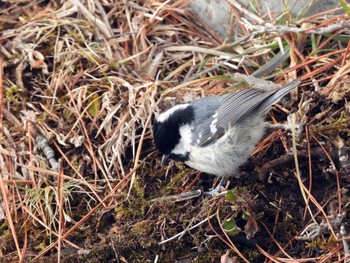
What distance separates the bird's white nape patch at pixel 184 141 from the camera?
3541mm

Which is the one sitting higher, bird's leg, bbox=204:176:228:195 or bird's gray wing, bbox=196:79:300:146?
bird's gray wing, bbox=196:79:300:146

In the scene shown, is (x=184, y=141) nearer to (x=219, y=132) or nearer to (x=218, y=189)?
(x=219, y=132)

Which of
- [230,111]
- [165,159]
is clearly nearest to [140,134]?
[165,159]

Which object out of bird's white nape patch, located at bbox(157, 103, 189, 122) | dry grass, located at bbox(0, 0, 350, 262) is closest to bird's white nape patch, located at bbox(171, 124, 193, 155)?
bird's white nape patch, located at bbox(157, 103, 189, 122)

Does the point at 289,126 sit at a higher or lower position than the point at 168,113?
lower

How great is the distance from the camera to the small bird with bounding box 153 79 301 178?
3.48 m

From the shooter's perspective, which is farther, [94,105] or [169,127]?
→ [94,105]

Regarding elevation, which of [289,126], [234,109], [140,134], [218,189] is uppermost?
[234,109]

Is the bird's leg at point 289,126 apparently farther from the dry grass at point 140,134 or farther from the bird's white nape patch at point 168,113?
the bird's white nape patch at point 168,113

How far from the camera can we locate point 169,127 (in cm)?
355

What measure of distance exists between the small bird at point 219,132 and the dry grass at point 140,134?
0.17 metres

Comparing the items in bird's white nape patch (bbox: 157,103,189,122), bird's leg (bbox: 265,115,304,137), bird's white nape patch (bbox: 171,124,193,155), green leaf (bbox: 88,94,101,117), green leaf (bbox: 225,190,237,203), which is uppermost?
green leaf (bbox: 88,94,101,117)

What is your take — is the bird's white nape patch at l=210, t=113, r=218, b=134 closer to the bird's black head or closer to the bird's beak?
the bird's black head

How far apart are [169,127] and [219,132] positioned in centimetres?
27
